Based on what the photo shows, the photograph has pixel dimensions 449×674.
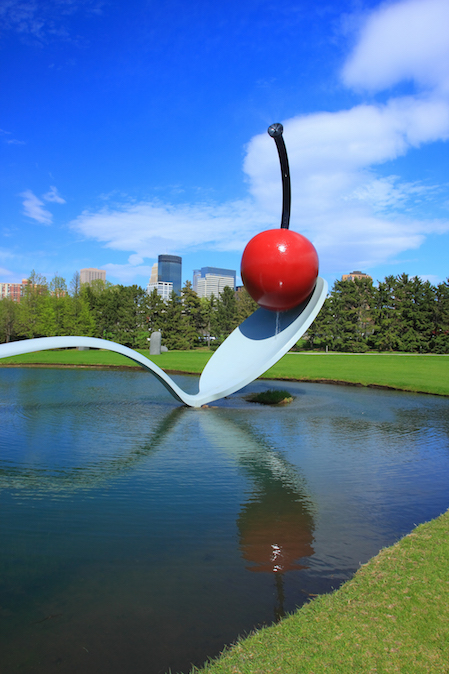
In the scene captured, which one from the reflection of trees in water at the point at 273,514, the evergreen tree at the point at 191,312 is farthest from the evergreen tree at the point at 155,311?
the reflection of trees in water at the point at 273,514

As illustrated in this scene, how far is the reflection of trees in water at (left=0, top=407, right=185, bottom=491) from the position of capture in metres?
6.07

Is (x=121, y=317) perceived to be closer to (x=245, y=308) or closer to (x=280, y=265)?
(x=245, y=308)

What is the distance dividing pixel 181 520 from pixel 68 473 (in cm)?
232

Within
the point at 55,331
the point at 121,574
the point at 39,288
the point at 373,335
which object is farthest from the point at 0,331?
the point at 121,574

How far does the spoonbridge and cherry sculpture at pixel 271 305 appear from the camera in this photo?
11.1 metres

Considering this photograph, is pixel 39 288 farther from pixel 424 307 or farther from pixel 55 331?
pixel 424 307

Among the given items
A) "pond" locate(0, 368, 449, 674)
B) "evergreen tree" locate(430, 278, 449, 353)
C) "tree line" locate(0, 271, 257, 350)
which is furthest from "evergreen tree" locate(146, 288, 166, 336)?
"pond" locate(0, 368, 449, 674)

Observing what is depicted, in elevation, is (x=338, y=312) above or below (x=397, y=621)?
above

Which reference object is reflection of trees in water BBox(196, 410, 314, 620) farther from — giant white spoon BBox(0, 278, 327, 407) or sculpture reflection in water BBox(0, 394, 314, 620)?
giant white spoon BBox(0, 278, 327, 407)

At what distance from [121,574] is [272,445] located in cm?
479

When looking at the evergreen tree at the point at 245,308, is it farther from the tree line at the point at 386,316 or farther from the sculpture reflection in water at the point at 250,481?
the sculpture reflection in water at the point at 250,481

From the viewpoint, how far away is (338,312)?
4191 centimetres

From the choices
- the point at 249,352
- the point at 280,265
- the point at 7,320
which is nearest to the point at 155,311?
the point at 7,320

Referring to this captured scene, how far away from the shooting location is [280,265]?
1111cm
